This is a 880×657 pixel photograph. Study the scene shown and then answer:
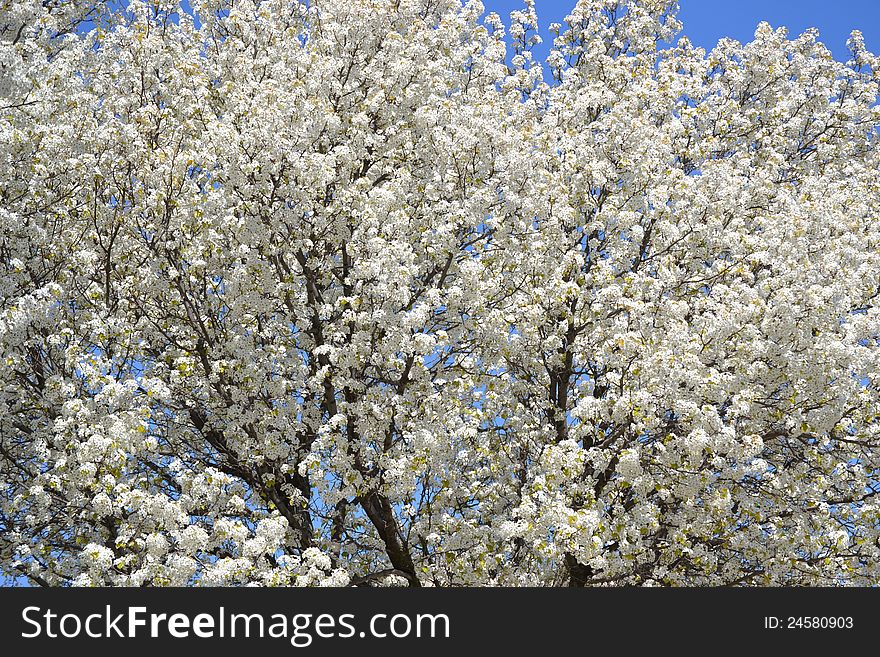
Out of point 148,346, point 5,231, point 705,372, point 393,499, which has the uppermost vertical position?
point 5,231

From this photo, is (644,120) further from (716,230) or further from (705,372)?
(705,372)

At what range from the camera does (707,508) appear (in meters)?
12.4

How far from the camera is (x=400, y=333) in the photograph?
12.1m

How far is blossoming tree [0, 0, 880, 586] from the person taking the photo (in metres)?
11.5

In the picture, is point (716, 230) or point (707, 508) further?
point (716, 230)

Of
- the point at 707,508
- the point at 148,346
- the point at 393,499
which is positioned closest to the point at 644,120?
the point at 707,508

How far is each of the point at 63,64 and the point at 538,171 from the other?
7093mm

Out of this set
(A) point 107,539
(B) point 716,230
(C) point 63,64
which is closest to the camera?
(A) point 107,539

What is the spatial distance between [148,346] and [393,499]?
4.26 m

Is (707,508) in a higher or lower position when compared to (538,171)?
lower

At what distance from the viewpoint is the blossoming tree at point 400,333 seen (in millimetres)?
11523

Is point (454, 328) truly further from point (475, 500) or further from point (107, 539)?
point (107, 539)

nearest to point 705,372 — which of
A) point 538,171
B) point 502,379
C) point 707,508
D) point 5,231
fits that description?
point 707,508

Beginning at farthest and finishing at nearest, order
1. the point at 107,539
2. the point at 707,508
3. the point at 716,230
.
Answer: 1. the point at 716,230
2. the point at 707,508
3. the point at 107,539
